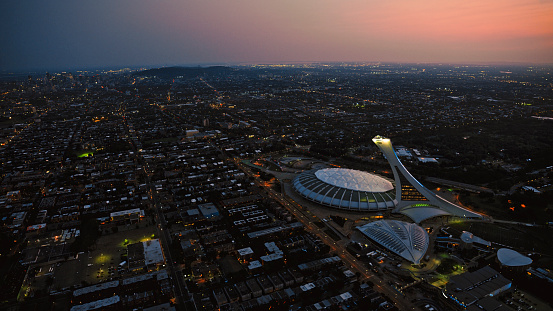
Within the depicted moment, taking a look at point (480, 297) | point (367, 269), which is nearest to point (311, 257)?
point (367, 269)

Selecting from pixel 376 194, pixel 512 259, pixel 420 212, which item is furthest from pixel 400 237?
pixel 512 259

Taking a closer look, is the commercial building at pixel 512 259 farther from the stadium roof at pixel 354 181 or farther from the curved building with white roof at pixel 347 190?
the stadium roof at pixel 354 181

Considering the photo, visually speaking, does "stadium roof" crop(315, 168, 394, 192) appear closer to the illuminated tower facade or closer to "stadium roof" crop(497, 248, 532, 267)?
the illuminated tower facade

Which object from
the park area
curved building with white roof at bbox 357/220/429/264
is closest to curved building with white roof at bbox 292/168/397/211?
curved building with white roof at bbox 357/220/429/264

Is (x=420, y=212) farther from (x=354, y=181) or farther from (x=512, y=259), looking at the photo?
(x=512, y=259)

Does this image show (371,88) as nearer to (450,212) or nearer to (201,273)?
(450,212)

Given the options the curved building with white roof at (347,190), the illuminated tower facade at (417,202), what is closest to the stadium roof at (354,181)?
the curved building with white roof at (347,190)

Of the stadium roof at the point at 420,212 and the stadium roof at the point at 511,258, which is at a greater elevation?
the stadium roof at the point at 420,212

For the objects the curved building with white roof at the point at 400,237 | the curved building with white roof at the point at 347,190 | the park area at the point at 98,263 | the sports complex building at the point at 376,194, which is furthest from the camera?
the curved building with white roof at the point at 347,190
